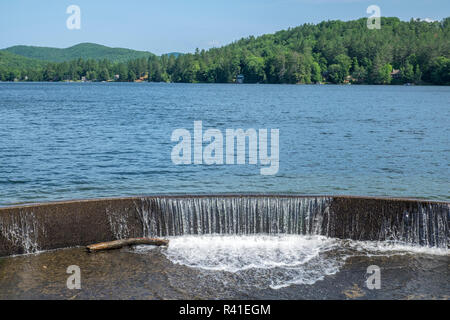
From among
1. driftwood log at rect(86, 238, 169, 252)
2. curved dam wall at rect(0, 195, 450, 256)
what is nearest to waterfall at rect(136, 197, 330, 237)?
curved dam wall at rect(0, 195, 450, 256)

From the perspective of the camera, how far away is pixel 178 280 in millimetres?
12438

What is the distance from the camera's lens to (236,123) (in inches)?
1892

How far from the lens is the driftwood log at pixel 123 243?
46.9 feet

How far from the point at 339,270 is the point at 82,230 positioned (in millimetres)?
7418

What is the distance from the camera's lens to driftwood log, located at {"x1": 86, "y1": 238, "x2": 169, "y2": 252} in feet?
46.9

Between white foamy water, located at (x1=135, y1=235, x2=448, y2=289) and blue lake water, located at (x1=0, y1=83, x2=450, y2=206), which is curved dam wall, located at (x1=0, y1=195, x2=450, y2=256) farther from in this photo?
blue lake water, located at (x1=0, y1=83, x2=450, y2=206)

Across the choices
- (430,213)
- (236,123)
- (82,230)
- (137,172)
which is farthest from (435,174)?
(236,123)

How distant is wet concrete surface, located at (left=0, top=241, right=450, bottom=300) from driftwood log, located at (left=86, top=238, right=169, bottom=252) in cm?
21

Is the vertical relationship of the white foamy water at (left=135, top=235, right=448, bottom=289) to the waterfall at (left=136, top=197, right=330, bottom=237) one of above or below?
below

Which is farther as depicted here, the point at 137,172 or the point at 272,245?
the point at 137,172

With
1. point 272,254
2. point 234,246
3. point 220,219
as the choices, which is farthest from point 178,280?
point 220,219

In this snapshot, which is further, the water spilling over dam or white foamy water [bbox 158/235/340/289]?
white foamy water [bbox 158/235/340/289]

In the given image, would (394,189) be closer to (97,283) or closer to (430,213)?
(430,213)

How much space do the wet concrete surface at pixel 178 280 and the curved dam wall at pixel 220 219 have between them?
0.77m
